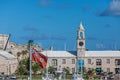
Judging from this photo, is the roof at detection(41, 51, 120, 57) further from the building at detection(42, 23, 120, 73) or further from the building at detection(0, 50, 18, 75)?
the building at detection(0, 50, 18, 75)

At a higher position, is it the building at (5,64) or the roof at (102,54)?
the roof at (102,54)

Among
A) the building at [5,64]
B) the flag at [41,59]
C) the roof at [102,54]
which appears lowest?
the flag at [41,59]

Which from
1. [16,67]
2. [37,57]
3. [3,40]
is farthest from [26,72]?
[37,57]

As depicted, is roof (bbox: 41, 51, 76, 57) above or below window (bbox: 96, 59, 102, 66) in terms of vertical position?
above

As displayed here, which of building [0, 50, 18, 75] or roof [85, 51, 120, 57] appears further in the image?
roof [85, 51, 120, 57]

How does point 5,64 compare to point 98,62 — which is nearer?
point 5,64

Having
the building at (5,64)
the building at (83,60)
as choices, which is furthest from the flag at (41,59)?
the building at (83,60)

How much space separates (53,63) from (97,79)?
38932 mm

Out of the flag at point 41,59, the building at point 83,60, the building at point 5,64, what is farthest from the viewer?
the building at point 83,60

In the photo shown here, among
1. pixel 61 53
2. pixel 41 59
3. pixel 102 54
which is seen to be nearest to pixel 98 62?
pixel 102 54

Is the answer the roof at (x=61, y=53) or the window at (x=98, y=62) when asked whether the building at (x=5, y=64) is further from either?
the window at (x=98, y=62)

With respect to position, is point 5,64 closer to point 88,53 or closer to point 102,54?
point 88,53

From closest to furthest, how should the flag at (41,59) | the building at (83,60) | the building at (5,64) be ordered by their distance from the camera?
the flag at (41,59), the building at (5,64), the building at (83,60)

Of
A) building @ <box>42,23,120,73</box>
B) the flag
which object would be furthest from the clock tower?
the flag
